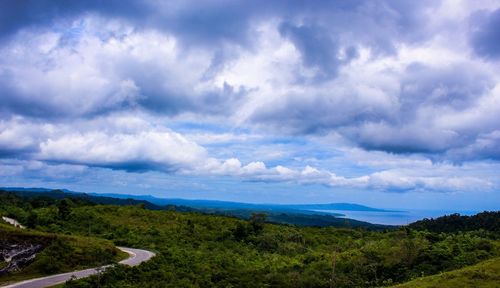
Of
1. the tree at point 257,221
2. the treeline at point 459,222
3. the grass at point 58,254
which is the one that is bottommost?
the grass at point 58,254

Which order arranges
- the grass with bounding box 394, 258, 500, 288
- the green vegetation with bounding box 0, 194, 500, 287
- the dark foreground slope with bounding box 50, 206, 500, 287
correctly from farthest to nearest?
the green vegetation with bounding box 0, 194, 500, 287 → the dark foreground slope with bounding box 50, 206, 500, 287 → the grass with bounding box 394, 258, 500, 288

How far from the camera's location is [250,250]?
3110 inches

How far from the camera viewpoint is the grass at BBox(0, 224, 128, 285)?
4668 cm

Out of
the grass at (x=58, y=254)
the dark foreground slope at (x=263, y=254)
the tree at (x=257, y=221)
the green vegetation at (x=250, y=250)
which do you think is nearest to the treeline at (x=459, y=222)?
the green vegetation at (x=250, y=250)

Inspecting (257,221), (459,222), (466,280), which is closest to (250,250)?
(257,221)

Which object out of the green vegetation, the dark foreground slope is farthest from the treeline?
the dark foreground slope

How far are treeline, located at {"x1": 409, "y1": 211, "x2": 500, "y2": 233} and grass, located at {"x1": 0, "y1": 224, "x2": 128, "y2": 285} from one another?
92.4 m

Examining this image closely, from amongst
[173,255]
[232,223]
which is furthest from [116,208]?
[173,255]

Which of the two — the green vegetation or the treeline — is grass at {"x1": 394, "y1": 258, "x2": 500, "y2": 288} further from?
the treeline

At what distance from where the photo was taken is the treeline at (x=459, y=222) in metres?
121

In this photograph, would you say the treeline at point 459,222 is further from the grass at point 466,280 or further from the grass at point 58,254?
the grass at point 58,254

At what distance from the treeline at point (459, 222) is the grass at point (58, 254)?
3636 inches

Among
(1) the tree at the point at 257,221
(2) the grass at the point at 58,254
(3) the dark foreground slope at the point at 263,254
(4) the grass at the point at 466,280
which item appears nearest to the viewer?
(4) the grass at the point at 466,280

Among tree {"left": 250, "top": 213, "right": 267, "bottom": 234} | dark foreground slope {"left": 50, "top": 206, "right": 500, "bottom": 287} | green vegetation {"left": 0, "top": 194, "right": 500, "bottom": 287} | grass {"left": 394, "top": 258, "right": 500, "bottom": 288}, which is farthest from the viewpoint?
tree {"left": 250, "top": 213, "right": 267, "bottom": 234}
